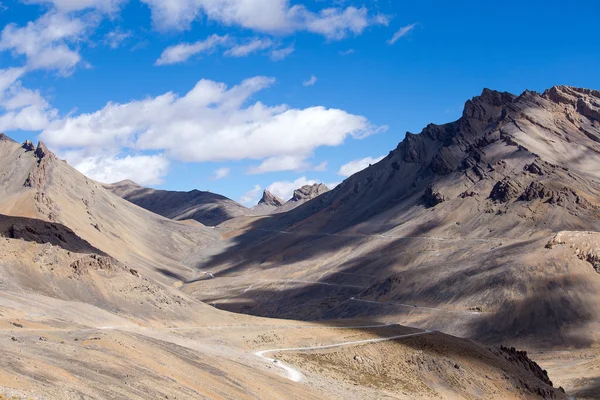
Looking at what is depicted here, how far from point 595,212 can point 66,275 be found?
111021mm

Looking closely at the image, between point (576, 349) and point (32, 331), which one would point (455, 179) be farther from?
point (32, 331)

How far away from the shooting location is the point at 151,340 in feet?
156

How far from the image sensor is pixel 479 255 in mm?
128625

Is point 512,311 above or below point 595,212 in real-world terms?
below

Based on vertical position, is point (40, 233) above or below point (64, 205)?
below

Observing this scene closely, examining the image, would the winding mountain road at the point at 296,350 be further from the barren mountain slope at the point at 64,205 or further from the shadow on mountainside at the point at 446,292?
the barren mountain slope at the point at 64,205

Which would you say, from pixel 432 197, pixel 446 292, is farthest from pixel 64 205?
pixel 446 292

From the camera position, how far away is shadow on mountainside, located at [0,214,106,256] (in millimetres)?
80125

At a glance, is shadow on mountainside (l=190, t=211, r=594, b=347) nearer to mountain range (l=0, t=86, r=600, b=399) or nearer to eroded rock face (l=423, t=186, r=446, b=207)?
mountain range (l=0, t=86, r=600, b=399)

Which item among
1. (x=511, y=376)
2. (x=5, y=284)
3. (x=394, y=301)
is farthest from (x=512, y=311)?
(x=5, y=284)

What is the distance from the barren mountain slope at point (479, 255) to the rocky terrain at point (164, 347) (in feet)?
117

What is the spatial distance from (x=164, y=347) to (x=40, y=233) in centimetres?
4228

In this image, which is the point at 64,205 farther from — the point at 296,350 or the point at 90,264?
the point at 296,350

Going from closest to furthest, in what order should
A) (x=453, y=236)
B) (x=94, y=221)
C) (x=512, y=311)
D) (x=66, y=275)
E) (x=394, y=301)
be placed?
(x=66, y=275) → (x=512, y=311) → (x=394, y=301) → (x=453, y=236) → (x=94, y=221)
